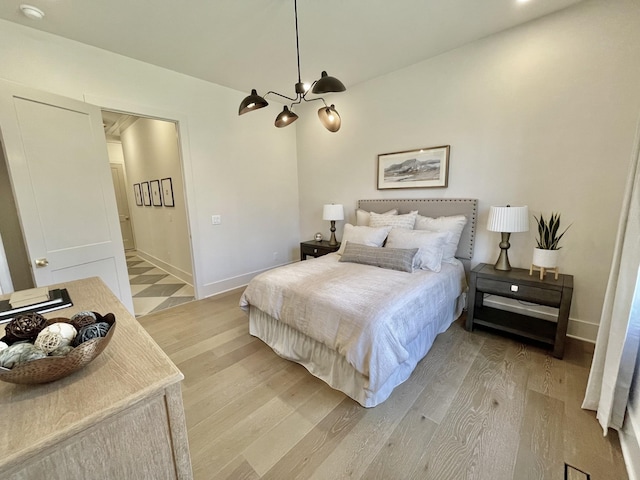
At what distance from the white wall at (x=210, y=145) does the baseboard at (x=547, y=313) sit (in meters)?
3.12

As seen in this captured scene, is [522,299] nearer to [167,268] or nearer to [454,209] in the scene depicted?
[454,209]

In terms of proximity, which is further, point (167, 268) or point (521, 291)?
point (167, 268)

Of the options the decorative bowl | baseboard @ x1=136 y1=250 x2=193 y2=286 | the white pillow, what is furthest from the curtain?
baseboard @ x1=136 y1=250 x2=193 y2=286

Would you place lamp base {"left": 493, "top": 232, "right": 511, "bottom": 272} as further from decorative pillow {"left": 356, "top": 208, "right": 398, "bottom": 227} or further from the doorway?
the doorway

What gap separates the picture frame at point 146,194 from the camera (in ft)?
16.0

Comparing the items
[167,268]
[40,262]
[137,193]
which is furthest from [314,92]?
[137,193]

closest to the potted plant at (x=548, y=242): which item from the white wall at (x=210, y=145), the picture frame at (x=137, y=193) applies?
the white wall at (x=210, y=145)

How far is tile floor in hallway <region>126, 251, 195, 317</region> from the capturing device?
3405mm

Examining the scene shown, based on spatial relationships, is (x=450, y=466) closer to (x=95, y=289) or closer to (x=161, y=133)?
(x=95, y=289)

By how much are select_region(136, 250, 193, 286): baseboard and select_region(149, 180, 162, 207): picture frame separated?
1092 mm

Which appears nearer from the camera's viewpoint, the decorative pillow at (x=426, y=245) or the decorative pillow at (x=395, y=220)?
the decorative pillow at (x=426, y=245)

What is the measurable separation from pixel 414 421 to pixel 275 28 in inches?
125

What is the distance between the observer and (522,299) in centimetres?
222

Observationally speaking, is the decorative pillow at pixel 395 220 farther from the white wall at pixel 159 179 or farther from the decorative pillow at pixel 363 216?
the white wall at pixel 159 179
